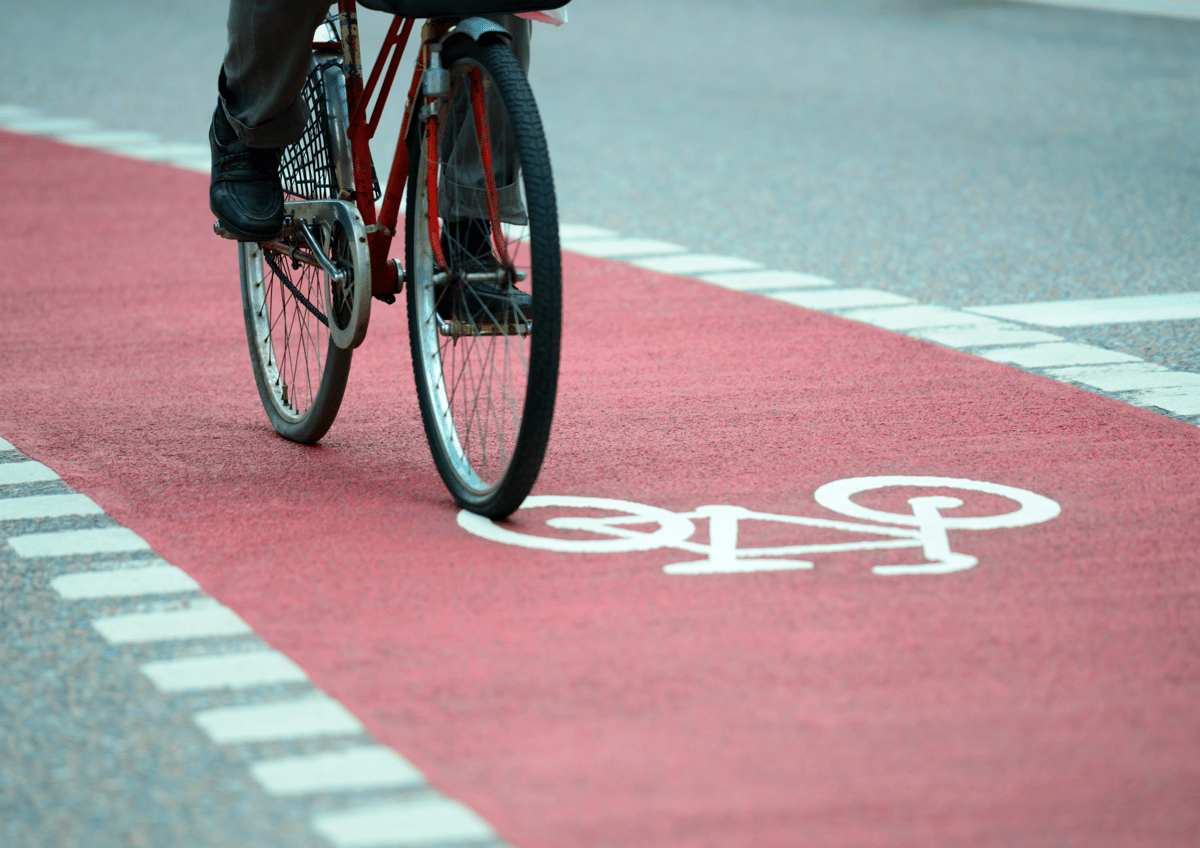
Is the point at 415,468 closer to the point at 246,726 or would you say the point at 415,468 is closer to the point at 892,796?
the point at 246,726

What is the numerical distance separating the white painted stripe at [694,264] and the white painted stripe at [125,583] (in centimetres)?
397

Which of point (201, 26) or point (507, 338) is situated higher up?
point (201, 26)

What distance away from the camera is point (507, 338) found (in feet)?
13.3

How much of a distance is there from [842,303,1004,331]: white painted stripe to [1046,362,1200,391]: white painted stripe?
0.74 metres

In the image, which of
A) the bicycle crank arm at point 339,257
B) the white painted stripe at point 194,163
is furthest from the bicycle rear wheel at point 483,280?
the white painted stripe at point 194,163

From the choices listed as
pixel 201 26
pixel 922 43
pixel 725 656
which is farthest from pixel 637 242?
pixel 201 26

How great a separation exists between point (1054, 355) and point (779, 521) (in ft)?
6.93

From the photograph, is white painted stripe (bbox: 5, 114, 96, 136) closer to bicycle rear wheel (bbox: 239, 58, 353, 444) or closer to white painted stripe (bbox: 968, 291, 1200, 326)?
bicycle rear wheel (bbox: 239, 58, 353, 444)

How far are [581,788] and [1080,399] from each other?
9.51 feet

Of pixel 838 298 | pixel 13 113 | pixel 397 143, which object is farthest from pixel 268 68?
pixel 13 113

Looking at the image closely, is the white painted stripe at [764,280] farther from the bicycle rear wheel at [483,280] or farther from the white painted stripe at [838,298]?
the bicycle rear wheel at [483,280]

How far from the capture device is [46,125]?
40.3 feet

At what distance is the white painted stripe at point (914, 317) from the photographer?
6254 millimetres

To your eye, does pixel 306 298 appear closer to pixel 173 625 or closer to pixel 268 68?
pixel 268 68
